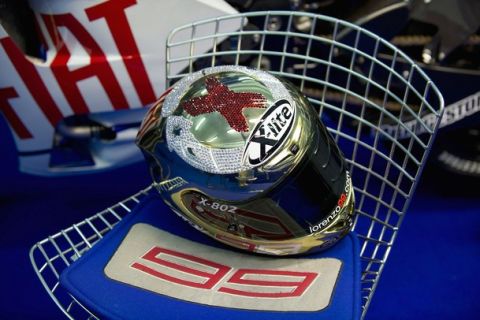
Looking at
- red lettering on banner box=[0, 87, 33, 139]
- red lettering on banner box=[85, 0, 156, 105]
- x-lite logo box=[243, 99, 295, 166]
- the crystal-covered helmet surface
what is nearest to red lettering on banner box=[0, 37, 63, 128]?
red lettering on banner box=[0, 87, 33, 139]

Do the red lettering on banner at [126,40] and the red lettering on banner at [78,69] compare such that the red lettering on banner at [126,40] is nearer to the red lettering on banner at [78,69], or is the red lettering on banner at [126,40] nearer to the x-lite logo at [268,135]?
the red lettering on banner at [78,69]

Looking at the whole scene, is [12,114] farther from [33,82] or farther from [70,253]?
[70,253]

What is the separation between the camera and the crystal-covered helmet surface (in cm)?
73

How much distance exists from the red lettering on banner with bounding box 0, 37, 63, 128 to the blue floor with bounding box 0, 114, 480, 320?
100 millimetres

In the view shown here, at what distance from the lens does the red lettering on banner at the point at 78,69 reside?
3.60 feet

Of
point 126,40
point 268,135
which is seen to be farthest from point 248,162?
point 126,40

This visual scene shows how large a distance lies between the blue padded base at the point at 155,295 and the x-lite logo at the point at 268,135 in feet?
0.58

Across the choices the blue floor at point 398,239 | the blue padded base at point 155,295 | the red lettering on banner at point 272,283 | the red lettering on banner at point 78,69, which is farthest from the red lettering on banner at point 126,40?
the red lettering on banner at point 272,283

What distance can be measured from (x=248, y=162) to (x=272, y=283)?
6.7 inches

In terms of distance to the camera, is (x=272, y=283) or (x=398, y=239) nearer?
(x=272, y=283)

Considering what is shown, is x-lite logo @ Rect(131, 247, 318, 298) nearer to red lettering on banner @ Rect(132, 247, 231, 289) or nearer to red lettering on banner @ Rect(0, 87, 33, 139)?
red lettering on banner @ Rect(132, 247, 231, 289)

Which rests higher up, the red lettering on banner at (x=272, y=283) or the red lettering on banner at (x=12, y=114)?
the red lettering on banner at (x=12, y=114)

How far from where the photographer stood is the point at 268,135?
0.73 meters

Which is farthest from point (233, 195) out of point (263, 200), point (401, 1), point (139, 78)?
point (401, 1)
